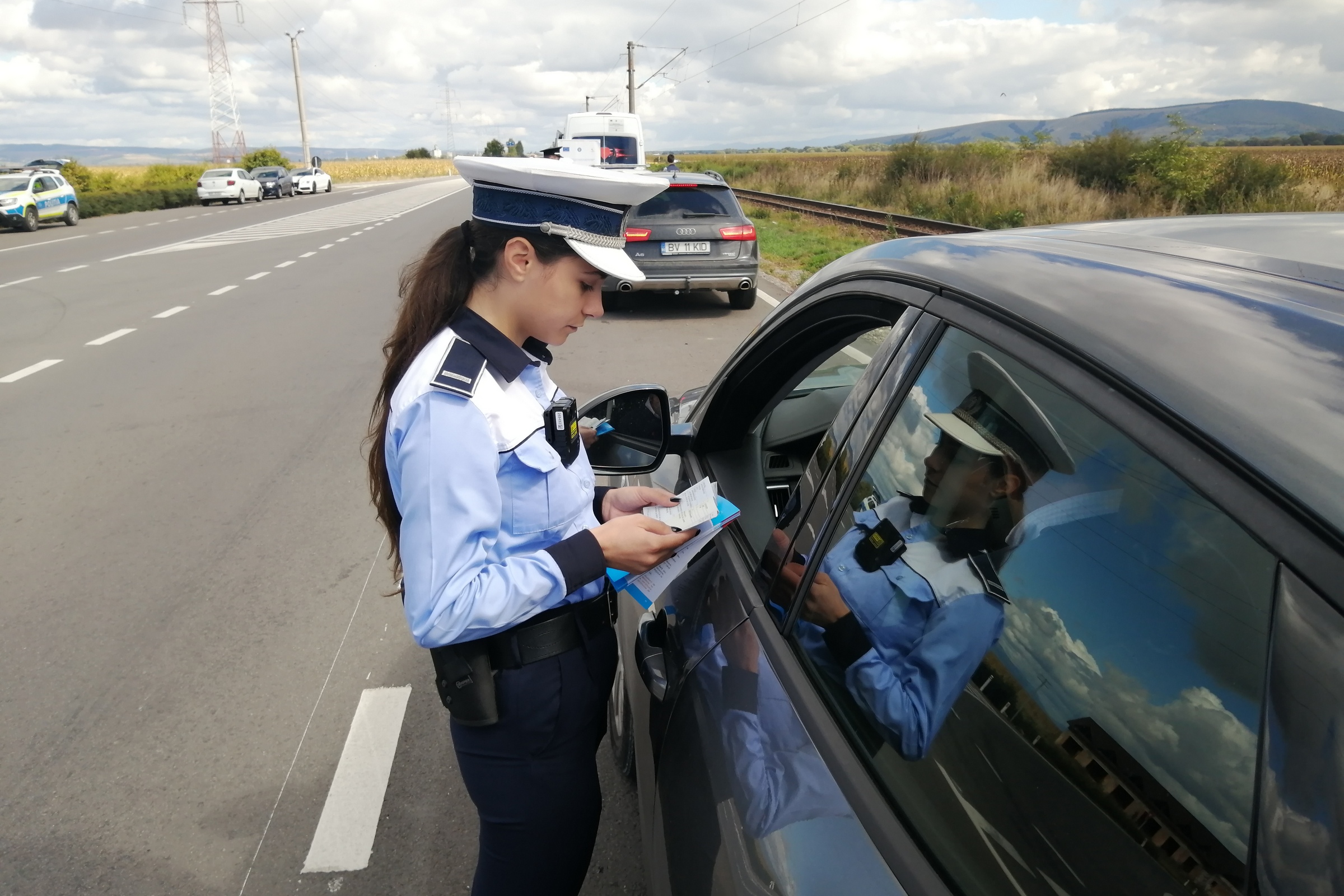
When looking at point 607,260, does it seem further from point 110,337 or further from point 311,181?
point 311,181

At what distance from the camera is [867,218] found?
2012 cm

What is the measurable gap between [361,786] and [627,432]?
157 cm

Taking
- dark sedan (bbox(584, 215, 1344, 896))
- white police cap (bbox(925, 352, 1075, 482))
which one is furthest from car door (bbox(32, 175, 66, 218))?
white police cap (bbox(925, 352, 1075, 482))

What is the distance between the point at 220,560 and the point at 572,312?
3.72 m

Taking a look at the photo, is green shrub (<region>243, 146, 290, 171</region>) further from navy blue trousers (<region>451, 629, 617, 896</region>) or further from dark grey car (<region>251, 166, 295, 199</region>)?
navy blue trousers (<region>451, 629, 617, 896</region>)

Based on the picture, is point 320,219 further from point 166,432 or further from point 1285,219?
point 1285,219

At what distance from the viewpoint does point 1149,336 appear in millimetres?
979

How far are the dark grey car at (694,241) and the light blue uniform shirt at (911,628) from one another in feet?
32.7

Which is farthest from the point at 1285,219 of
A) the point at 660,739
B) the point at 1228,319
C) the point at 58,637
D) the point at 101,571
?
the point at 101,571

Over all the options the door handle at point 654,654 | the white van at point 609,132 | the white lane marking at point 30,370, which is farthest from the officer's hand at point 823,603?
the white van at point 609,132

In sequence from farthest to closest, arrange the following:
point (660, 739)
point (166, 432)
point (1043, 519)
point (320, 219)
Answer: point (320, 219) → point (166, 432) → point (660, 739) → point (1043, 519)

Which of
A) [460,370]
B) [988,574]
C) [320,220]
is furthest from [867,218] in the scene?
[988,574]

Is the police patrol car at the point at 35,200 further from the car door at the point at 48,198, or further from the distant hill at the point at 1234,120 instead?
the distant hill at the point at 1234,120

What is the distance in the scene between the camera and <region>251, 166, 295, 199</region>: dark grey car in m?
44.5
